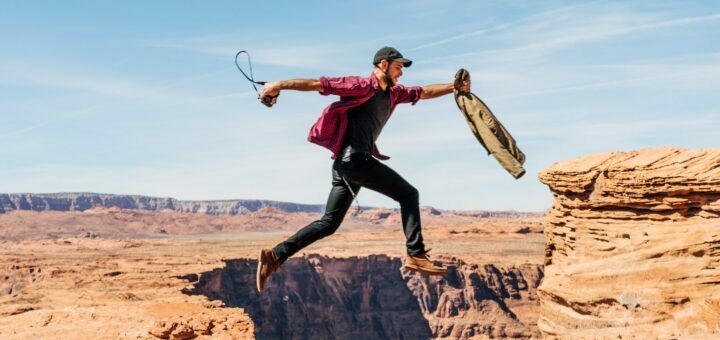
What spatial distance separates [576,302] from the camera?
733 inches

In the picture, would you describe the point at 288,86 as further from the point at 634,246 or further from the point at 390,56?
the point at 634,246

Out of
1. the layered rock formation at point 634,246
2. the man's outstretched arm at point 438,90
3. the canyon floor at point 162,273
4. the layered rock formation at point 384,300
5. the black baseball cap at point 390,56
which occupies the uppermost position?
the black baseball cap at point 390,56

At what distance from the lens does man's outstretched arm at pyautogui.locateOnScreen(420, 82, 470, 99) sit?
6121 mm

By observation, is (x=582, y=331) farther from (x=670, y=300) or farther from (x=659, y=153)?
(x=659, y=153)

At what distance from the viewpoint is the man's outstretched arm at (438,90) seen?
20.1 feet

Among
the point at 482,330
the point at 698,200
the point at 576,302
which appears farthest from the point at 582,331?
the point at 482,330

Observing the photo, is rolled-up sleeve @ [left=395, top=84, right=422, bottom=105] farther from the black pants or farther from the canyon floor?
the canyon floor

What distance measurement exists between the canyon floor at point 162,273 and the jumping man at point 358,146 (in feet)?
44.4

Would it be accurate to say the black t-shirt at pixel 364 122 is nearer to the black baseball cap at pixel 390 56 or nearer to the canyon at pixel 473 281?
the black baseball cap at pixel 390 56

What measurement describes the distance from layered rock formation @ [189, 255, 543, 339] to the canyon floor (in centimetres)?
20

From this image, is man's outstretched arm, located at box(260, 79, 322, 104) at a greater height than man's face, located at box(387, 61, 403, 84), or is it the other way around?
man's face, located at box(387, 61, 403, 84)

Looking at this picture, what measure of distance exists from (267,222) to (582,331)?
158684 mm

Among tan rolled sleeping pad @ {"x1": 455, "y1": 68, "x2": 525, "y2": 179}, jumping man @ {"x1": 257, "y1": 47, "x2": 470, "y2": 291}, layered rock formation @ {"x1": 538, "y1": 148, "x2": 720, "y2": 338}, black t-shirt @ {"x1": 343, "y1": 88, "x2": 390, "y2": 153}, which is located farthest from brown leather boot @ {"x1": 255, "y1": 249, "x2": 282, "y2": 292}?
layered rock formation @ {"x1": 538, "y1": 148, "x2": 720, "y2": 338}

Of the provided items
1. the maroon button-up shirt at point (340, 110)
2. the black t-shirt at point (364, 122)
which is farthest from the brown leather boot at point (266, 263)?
the black t-shirt at point (364, 122)
